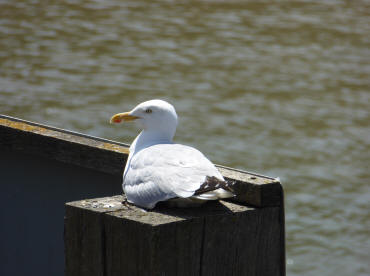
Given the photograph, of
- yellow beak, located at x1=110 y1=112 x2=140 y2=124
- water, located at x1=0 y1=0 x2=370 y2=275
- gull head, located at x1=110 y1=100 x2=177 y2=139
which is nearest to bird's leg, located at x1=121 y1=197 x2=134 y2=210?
gull head, located at x1=110 y1=100 x2=177 y2=139

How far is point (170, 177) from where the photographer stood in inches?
84.2

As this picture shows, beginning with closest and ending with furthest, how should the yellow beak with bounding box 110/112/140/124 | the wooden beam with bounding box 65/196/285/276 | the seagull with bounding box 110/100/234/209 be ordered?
the wooden beam with bounding box 65/196/285/276, the seagull with bounding box 110/100/234/209, the yellow beak with bounding box 110/112/140/124

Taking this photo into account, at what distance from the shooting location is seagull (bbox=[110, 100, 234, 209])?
6.61 feet

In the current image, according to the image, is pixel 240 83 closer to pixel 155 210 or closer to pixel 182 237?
pixel 155 210

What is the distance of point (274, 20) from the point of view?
1069cm

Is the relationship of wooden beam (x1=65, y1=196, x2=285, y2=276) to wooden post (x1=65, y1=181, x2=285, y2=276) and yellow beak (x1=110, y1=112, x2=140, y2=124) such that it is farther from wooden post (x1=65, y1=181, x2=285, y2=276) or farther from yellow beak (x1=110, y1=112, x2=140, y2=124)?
yellow beak (x1=110, y1=112, x2=140, y2=124)

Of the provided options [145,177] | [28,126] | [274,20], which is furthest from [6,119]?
[274,20]

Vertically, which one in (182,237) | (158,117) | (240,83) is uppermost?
(158,117)

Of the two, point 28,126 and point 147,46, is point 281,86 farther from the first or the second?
point 28,126

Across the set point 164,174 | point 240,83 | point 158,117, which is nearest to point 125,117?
point 158,117

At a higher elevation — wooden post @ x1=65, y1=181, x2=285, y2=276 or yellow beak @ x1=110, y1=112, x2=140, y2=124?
yellow beak @ x1=110, y1=112, x2=140, y2=124

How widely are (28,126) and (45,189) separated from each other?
254mm

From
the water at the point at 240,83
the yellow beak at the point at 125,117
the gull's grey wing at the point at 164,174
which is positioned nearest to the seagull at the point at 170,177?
the gull's grey wing at the point at 164,174

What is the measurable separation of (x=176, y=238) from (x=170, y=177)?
280 millimetres
